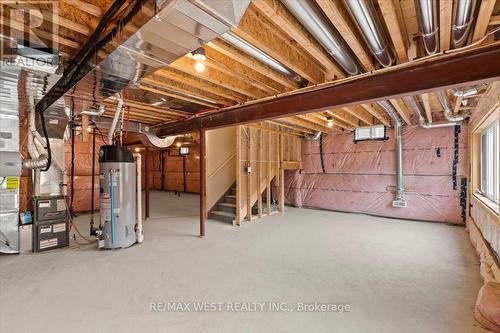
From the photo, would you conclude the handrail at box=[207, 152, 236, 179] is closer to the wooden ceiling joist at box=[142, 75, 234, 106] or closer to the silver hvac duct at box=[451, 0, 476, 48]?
the wooden ceiling joist at box=[142, 75, 234, 106]

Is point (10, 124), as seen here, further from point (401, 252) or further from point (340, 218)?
point (340, 218)

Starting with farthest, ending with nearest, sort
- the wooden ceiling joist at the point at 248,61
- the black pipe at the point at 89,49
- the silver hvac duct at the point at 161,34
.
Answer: the wooden ceiling joist at the point at 248,61 < the black pipe at the point at 89,49 < the silver hvac duct at the point at 161,34

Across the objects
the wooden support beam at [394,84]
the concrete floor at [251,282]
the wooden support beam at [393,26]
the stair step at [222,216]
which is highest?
the wooden support beam at [393,26]

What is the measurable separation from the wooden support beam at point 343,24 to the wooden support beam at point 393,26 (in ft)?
0.72

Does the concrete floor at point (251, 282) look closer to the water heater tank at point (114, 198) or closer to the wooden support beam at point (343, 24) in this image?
the water heater tank at point (114, 198)

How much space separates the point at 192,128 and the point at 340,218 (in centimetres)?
394

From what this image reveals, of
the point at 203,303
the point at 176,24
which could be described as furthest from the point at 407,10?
the point at 203,303

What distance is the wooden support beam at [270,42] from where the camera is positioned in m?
1.73

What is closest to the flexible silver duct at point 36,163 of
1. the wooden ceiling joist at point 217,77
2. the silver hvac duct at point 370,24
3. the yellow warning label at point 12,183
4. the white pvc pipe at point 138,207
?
the yellow warning label at point 12,183

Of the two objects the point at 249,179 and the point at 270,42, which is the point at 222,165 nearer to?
the point at 249,179

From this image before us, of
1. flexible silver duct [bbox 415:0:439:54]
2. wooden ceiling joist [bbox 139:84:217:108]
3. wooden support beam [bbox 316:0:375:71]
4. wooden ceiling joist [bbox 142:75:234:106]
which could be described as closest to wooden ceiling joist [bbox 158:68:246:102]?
wooden ceiling joist [bbox 142:75:234:106]

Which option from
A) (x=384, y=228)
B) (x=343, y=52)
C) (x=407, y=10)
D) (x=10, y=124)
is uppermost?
(x=407, y=10)

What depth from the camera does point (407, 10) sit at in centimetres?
180

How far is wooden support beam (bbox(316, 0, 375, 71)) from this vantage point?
1.47 meters
